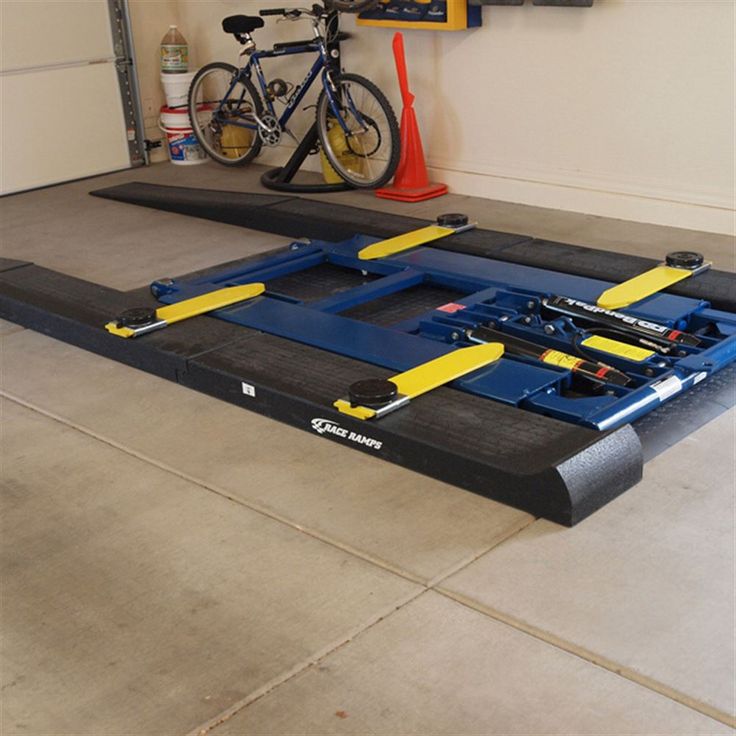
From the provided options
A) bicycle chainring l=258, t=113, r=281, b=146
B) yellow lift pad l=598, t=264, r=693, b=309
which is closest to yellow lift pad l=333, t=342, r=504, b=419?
yellow lift pad l=598, t=264, r=693, b=309

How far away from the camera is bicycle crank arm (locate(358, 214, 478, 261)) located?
4.72 m

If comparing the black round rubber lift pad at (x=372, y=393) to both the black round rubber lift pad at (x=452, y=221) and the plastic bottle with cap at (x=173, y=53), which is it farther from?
the plastic bottle with cap at (x=173, y=53)

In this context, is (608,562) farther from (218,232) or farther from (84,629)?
(218,232)

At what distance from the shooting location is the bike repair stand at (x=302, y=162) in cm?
620

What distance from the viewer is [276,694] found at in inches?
89.4

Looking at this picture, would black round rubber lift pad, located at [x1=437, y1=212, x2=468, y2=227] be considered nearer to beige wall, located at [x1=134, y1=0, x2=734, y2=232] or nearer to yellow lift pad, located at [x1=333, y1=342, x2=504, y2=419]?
beige wall, located at [x1=134, y1=0, x2=734, y2=232]

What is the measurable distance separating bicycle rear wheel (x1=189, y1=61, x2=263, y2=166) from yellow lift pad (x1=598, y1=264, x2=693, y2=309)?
3.23 m

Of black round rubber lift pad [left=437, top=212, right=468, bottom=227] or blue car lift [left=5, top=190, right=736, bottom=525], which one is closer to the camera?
blue car lift [left=5, top=190, right=736, bottom=525]

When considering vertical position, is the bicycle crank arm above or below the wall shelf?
below

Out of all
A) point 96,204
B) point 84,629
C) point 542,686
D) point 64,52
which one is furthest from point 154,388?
point 64,52

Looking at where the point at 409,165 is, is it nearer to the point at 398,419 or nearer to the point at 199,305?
the point at 199,305

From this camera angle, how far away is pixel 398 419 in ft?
10.3

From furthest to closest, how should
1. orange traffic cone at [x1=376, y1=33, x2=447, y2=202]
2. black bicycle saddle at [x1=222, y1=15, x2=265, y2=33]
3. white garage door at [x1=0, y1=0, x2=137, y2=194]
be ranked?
white garage door at [x1=0, y1=0, x2=137, y2=194] < black bicycle saddle at [x1=222, y1=15, x2=265, y2=33] < orange traffic cone at [x1=376, y1=33, x2=447, y2=202]

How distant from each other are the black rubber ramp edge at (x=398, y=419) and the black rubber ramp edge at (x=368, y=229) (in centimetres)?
126
